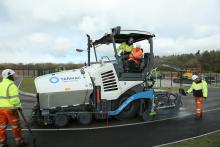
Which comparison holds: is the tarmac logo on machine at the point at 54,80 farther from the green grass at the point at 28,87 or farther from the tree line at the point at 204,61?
the tree line at the point at 204,61

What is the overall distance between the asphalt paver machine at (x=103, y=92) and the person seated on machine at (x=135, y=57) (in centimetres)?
17

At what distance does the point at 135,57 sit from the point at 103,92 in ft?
5.21

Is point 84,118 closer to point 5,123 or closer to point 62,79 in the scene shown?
point 62,79

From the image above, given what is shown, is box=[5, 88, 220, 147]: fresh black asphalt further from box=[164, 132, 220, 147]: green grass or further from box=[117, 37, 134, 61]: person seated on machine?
box=[117, 37, 134, 61]: person seated on machine

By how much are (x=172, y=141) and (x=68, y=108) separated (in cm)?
335

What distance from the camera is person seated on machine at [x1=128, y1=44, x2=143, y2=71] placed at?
1170 cm

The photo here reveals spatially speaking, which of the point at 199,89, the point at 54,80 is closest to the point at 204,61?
the point at 199,89

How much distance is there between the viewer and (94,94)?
11.1 meters

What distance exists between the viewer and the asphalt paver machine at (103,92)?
10.6 metres

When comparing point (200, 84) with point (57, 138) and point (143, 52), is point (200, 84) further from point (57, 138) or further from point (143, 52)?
point (57, 138)

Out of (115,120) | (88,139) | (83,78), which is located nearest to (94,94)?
(83,78)

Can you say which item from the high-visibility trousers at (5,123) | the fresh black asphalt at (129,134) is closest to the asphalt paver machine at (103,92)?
the fresh black asphalt at (129,134)

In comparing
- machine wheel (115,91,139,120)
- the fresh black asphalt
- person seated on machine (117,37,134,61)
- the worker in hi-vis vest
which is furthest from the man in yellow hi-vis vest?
the worker in hi-vis vest

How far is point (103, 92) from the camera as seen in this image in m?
11.3
